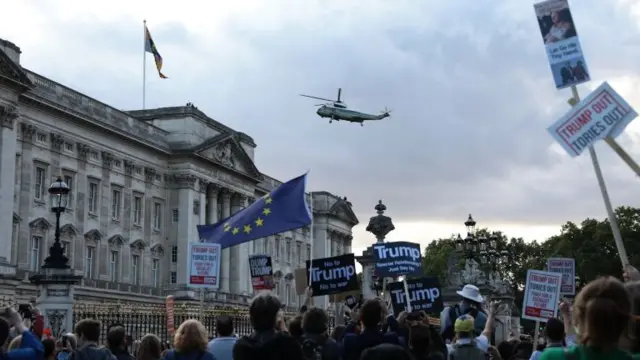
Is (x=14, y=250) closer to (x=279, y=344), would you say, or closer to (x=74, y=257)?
(x=74, y=257)

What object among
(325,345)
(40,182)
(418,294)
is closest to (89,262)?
(40,182)

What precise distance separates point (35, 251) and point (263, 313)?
4773cm

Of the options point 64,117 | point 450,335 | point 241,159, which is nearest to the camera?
point 450,335

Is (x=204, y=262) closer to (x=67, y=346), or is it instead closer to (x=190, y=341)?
(x=67, y=346)

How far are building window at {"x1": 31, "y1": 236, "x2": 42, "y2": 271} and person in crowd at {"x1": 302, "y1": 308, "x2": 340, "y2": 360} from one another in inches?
1784

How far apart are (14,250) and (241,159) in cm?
2746

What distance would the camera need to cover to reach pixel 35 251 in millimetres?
52906

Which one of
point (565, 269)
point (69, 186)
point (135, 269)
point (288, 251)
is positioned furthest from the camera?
point (288, 251)

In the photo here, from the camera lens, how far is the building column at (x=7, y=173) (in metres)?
47.2

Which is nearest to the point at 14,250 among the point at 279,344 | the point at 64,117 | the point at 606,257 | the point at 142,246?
the point at 64,117

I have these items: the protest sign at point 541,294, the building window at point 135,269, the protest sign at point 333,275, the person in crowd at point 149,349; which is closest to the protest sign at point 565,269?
the protest sign at point 541,294

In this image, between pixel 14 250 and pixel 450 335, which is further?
pixel 14 250

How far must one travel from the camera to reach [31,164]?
52.4 m

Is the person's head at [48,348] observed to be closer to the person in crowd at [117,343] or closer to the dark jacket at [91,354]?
the person in crowd at [117,343]
